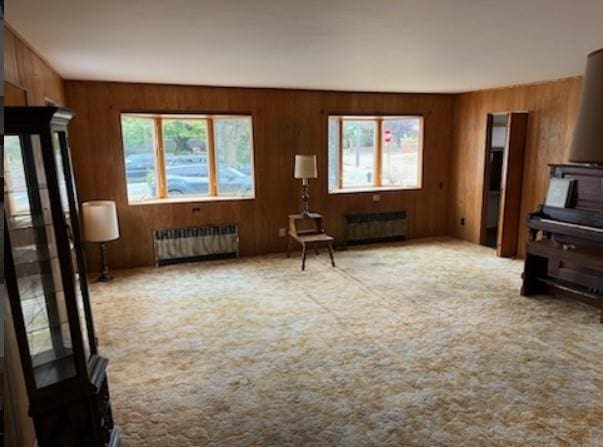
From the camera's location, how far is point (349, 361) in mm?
2984

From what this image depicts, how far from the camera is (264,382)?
2740 mm

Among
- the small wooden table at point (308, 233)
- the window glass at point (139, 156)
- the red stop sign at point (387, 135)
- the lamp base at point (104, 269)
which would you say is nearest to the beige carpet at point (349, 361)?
the lamp base at point (104, 269)

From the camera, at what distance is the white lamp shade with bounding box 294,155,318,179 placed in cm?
538

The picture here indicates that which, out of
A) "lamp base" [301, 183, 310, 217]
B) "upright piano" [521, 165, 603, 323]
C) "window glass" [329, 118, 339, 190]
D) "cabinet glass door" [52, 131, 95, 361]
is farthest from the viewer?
"window glass" [329, 118, 339, 190]

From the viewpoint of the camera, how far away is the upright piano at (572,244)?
12.5 feet

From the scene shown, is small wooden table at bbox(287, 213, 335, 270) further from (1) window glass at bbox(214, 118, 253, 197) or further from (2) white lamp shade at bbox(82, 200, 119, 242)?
(2) white lamp shade at bbox(82, 200, 119, 242)

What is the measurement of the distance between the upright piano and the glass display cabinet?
3.94 metres

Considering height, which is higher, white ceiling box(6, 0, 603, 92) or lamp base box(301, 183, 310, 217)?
white ceiling box(6, 0, 603, 92)

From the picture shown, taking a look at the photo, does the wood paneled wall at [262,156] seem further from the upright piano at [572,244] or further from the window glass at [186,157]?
the upright piano at [572,244]

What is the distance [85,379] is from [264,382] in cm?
120

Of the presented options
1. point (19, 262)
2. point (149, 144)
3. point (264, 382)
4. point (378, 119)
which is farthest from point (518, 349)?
point (149, 144)

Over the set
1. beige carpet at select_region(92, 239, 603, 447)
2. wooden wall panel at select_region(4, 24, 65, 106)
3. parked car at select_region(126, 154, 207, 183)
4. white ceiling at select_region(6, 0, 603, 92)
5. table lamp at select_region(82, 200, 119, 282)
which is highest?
white ceiling at select_region(6, 0, 603, 92)

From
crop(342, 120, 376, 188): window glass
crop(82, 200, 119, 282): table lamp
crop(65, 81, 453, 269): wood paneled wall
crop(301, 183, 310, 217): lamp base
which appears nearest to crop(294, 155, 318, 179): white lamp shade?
crop(301, 183, 310, 217): lamp base

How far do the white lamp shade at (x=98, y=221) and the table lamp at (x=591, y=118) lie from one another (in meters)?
4.56
